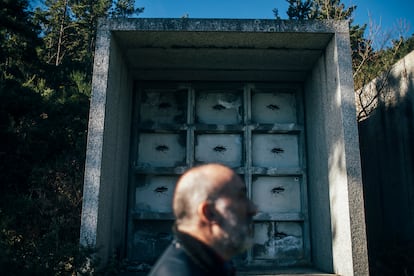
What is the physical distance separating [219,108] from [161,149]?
1.02 meters

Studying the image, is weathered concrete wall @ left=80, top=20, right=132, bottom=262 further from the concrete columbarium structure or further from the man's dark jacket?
the man's dark jacket

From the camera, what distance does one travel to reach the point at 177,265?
137cm

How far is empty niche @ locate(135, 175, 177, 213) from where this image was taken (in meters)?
5.62

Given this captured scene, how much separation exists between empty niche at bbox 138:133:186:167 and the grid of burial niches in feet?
0.04

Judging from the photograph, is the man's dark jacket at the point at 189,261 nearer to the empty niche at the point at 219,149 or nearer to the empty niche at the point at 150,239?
the empty niche at the point at 150,239

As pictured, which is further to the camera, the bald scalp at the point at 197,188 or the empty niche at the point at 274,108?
the empty niche at the point at 274,108

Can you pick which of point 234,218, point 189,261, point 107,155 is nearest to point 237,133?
point 107,155

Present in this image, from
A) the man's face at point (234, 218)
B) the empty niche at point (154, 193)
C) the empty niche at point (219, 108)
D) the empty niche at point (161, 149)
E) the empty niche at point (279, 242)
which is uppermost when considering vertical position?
the empty niche at point (219, 108)

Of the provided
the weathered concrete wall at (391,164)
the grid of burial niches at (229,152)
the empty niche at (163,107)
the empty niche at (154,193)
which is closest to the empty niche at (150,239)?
the grid of burial niches at (229,152)

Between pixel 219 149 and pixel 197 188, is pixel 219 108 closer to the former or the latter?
pixel 219 149

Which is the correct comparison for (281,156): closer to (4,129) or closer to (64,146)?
(64,146)

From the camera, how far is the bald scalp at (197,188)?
5.08 feet

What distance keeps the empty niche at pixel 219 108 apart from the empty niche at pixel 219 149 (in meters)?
0.23

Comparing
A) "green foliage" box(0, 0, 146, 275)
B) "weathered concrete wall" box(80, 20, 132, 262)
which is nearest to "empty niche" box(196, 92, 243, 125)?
"weathered concrete wall" box(80, 20, 132, 262)
